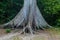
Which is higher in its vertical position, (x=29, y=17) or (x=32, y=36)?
(x=29, y=17)

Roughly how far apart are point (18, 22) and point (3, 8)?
2.87 m

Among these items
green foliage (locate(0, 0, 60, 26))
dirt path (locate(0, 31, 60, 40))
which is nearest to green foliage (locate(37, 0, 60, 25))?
green foliage (locate(0, 0, 60, 26))

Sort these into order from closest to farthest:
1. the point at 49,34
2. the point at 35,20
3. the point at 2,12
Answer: the point at 49,34 → the point at 35,20 → the point at 2,12

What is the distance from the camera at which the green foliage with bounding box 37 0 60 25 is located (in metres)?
14.8

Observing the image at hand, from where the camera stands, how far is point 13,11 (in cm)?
1652

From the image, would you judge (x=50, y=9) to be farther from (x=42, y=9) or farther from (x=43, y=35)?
(x=43, y=35)

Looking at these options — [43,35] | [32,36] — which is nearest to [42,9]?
[43,35]

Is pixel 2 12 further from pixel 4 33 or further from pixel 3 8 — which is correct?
pixel 4 33

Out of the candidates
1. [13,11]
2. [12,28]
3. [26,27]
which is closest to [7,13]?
[13,11]

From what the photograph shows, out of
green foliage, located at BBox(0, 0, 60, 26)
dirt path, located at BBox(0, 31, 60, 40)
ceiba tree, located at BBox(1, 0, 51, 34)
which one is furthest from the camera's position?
green foliage, located at BBox(0, 0, 60, 26)

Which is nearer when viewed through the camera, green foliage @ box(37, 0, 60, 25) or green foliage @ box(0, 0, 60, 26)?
green foliage @ box(37, 0, 60, 25)

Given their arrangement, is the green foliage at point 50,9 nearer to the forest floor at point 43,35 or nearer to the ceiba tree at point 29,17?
the ceiba tree at point 29,17

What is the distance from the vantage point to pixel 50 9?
589 inches

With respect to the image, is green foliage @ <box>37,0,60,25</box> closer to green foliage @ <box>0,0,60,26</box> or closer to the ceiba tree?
green foliage @ <box>0,0,60,26</box>
